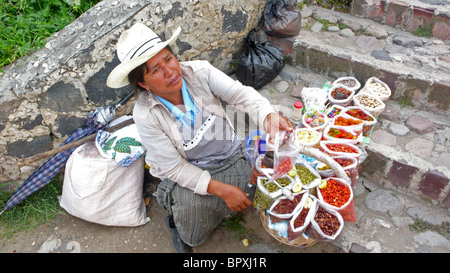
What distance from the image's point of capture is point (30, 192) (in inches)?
109

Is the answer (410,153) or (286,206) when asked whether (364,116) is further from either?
(286,206)

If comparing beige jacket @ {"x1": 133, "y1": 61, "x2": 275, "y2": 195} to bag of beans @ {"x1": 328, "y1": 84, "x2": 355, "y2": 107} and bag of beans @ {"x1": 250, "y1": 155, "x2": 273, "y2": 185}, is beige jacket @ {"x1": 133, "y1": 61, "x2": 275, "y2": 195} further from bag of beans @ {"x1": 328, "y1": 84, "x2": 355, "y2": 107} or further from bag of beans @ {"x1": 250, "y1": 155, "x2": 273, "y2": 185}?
bag of beans @ {"x1": 328, "y1": 84, "x2": 355, "y2": 107}

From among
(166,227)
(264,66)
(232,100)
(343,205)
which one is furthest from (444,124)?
(166,227)

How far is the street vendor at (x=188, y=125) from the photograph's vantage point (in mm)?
1864

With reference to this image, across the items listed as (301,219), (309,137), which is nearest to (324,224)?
(301,219)

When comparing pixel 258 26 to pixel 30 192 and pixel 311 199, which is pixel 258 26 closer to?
pixel 311 199

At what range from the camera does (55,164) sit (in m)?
2.75

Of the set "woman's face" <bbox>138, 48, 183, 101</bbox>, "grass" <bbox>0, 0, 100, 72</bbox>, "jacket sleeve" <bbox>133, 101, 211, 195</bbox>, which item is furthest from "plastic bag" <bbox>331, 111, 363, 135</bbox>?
"grass" <bbox>0, 0, 100, 72</bbox>

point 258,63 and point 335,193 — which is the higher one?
point 258,63

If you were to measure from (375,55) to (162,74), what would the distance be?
2485 mm

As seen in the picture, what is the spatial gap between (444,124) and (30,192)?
381 centimetres

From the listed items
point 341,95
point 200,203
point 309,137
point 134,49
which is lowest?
point 200,203

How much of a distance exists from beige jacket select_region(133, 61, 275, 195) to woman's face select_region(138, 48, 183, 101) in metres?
0.12

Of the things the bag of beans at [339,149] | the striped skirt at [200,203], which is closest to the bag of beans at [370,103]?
the bag of beans at [339,149]
